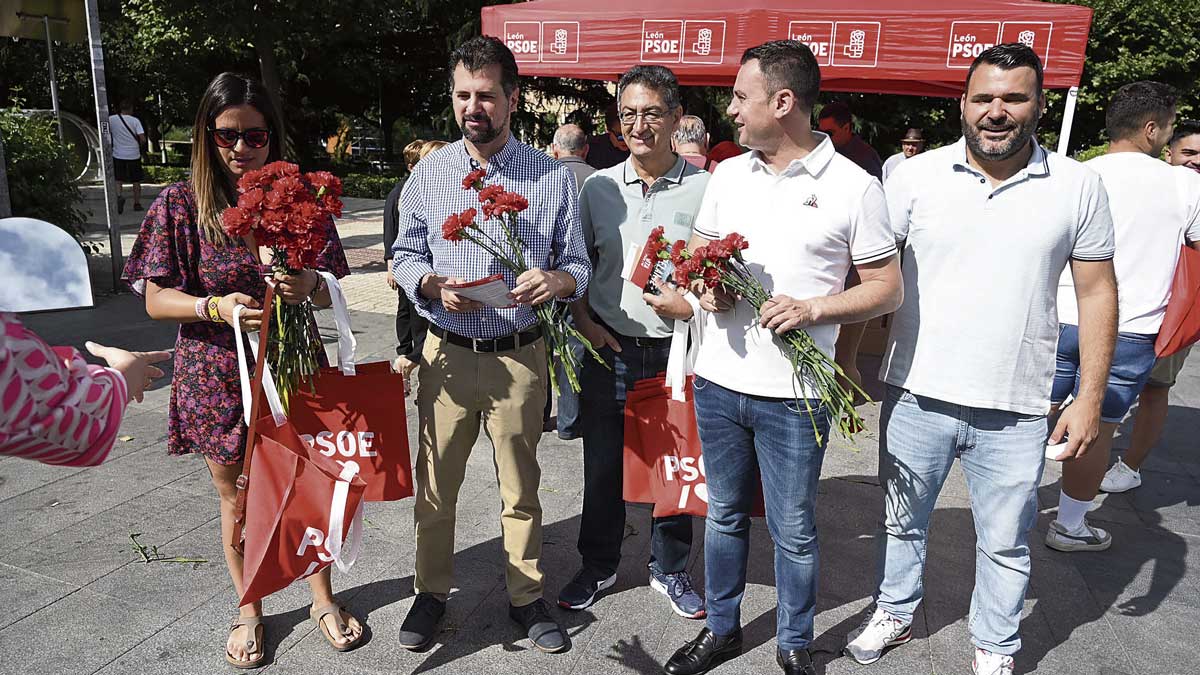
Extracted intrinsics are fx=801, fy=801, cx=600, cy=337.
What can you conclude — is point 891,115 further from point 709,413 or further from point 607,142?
point 709,413

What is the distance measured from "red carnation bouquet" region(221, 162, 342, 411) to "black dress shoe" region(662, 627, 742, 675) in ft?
5.45

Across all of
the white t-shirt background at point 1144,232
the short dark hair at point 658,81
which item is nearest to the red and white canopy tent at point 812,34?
the white t-shirt background at point 1144,232

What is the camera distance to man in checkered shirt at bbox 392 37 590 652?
2.80m

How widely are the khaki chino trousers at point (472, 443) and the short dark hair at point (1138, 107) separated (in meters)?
2.98

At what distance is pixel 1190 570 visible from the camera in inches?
150

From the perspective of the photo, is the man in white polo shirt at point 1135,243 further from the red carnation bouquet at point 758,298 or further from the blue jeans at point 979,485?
the red carnation bouquet at point 758,298

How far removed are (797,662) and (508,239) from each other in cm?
180

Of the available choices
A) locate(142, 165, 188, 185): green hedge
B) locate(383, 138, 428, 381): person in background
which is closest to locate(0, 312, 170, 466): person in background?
locate(383, 138, 428, 381): person in background

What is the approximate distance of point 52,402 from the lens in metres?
1.42

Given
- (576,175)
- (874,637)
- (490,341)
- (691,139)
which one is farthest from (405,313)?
(874,637)

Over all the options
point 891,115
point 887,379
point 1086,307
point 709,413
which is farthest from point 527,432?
point 891,115

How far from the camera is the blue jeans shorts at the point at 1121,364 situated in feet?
12.3

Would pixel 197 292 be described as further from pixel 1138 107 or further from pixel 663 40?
pixel 663 40

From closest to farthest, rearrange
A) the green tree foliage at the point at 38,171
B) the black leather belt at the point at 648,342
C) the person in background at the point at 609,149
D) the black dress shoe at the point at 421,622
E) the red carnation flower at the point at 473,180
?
the red carnation flower at the point at 473,180, the black dress shoe at the point at 421,622, the black leather belt at the point at 648,342, the person in background at the point at 609,149, the green tree foliage at the point at 38,171
